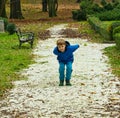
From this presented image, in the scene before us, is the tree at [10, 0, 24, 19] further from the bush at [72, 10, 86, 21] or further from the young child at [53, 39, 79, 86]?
the young child at [53, 39, 79, 86]

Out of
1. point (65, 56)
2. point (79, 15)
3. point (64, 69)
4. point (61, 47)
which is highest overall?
point (61, 47)

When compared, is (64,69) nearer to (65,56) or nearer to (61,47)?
(65,56)

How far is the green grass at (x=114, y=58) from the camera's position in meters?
13.5

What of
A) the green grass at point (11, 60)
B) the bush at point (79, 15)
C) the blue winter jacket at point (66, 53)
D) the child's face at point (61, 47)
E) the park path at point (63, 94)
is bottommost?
the bush at point (79, 15)

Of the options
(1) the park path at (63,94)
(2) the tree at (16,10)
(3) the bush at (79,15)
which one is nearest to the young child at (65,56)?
(1) the park path at (63,94)

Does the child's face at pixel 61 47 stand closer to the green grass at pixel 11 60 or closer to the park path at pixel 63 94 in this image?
the park path at pixel 63 94

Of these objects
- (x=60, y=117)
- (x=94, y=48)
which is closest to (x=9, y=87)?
(x=60, y=117)

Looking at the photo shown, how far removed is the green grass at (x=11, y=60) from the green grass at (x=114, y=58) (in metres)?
2.57

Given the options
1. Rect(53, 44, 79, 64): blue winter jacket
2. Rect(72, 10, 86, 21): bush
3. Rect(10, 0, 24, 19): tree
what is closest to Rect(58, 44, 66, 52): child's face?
Rect(53, 44, 79, 64): blue winter jacket

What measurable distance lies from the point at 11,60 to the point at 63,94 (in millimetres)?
6641

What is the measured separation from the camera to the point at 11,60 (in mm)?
16391

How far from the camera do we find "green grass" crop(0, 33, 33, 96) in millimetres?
12023

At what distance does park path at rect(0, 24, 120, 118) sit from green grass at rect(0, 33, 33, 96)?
28cm

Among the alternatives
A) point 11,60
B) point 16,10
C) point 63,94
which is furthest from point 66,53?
point 16,10
